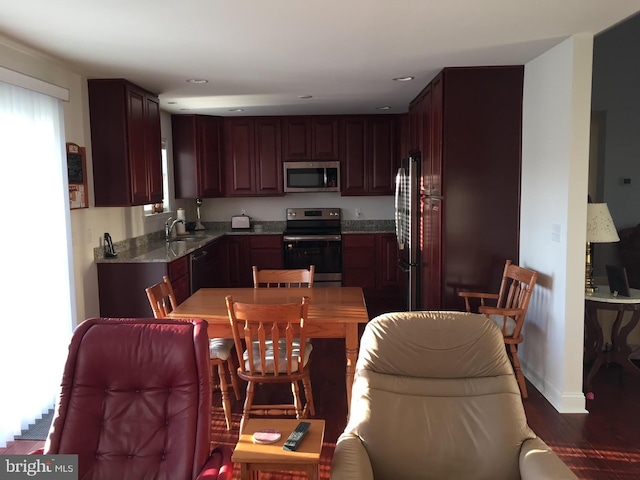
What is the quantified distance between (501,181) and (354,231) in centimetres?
289

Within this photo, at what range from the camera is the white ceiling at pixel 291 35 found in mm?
2506

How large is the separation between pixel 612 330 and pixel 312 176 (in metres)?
3.87

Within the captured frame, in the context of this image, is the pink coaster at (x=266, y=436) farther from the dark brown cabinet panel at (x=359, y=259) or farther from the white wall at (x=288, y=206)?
the white wall at (x=288, y=206)

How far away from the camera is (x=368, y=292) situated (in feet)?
21.3

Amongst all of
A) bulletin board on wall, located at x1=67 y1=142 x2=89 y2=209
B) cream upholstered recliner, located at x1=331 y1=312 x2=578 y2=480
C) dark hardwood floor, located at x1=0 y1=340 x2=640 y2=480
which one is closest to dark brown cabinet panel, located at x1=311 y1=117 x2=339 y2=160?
bulletin board on wall, located at x1=67 y1=142 x2=89 y2=209

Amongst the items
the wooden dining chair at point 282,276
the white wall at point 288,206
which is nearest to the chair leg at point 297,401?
the wooden dining chair at point 282,276

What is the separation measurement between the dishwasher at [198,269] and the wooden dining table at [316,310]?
1.43 m

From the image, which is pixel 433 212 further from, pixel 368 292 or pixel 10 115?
pixel 10 115

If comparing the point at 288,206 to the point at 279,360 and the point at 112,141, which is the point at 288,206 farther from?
the point at 279,360

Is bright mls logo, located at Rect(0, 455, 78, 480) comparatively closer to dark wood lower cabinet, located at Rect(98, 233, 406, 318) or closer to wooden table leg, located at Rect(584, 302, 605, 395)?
wooden table leg, located at Rect(584, 302, 605, 395)

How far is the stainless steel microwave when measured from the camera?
6.49 meters

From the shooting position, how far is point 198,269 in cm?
518

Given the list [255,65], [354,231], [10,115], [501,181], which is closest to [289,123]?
[354,231]

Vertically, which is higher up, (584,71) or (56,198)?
(584,71)
